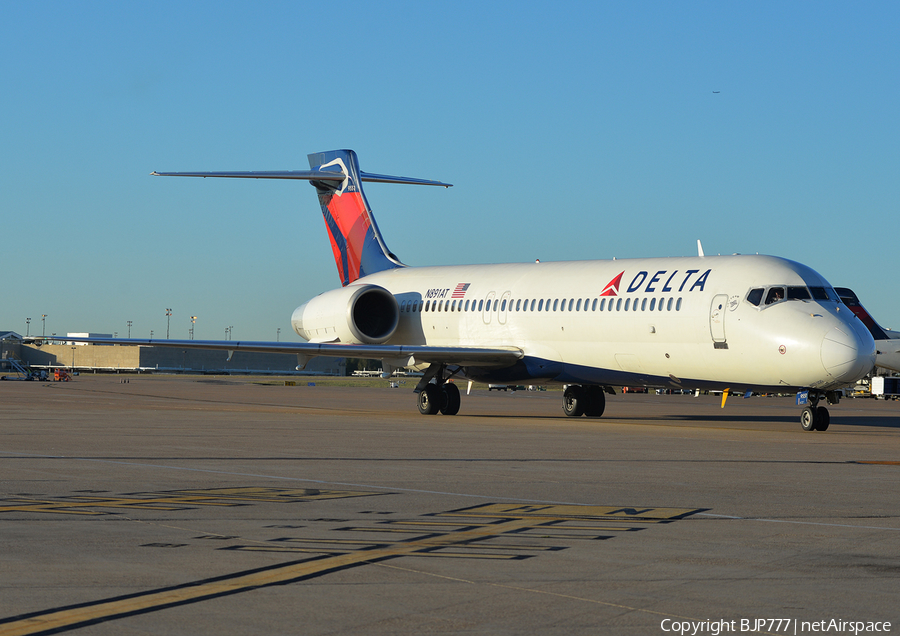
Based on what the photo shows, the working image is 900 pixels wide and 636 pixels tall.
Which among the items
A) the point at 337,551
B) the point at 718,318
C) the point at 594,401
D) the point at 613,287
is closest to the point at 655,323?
the point at 718,318

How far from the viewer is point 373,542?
7586mm

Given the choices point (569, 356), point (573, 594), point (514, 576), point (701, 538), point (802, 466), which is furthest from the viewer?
point (569, 356)

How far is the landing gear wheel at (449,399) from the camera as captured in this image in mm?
28750

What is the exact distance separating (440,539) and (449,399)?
21001 mm

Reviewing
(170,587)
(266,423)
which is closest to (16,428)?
(266,423)

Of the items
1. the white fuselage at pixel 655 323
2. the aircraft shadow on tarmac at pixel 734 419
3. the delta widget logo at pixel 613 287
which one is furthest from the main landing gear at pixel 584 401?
the delta widget logo at pixel 613 287

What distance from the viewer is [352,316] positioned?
101 feet

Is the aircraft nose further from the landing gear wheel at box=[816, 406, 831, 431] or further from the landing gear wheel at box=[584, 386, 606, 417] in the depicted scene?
the landing gear wheel at box=[584, 386, 606, 417]

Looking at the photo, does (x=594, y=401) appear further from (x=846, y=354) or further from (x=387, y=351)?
(x=846, y=354)

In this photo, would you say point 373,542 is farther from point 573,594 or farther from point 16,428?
point 16,428

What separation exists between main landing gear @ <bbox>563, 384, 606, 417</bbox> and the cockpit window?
7296mm

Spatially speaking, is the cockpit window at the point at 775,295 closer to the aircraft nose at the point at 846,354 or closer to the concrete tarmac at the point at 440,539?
the aircraft nose at the point at 846,354

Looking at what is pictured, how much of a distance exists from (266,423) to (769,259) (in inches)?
456

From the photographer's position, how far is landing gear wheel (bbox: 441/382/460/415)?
28.8 metres
